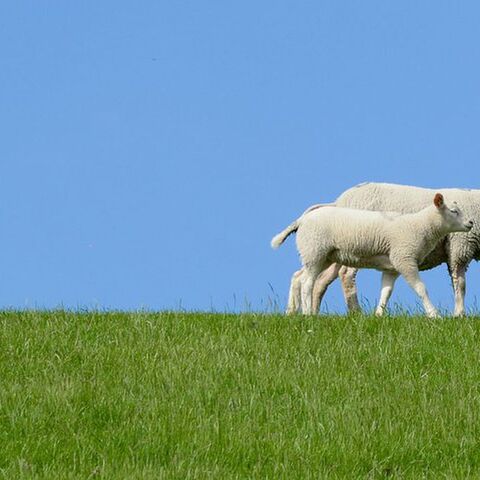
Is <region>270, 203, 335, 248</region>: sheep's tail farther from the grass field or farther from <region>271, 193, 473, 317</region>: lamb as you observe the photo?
the grass field

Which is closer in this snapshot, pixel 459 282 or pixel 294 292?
pixel 294 292

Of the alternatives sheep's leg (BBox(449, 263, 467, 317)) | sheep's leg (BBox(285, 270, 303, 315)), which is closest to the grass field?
sheep's leg (BBox(285, 270, 303, 315))

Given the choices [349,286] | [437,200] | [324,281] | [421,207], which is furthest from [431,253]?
[437,200]

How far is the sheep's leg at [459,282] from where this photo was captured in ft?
50.0

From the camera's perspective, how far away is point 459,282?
15.3 meters

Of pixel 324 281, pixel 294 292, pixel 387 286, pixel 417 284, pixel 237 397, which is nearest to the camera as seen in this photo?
pixel 237 397

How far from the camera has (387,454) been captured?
7.42 m

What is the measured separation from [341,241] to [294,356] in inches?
141

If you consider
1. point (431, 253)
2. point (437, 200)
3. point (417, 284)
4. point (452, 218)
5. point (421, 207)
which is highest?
point (421, 207)

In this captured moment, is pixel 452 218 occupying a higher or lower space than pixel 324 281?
higher

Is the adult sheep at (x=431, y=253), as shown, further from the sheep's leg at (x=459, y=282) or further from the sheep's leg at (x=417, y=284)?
the sheep's leg at (x=417, y=284)

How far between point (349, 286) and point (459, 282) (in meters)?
1.56

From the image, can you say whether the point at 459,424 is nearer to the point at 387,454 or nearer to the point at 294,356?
the point at 387,454

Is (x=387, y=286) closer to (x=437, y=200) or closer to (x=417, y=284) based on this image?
(x=417, y=284)
